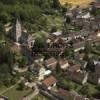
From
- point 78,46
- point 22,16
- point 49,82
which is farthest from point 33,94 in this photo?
point 22,16

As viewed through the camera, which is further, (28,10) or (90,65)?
(28,10)

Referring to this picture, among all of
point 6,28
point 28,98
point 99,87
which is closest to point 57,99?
point 28,98

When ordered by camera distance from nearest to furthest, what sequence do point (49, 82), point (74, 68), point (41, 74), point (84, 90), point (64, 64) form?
point (84, 90), point (49, 82), point (41, 74), point (74, 68), point (64, 64)

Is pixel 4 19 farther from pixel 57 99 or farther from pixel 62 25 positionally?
pixel 57 99

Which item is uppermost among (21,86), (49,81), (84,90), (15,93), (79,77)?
(49,81)

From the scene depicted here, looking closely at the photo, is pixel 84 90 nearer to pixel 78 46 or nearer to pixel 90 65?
pixel 90 65

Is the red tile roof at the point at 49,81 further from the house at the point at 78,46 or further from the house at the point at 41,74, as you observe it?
the house at the point at 78,46
